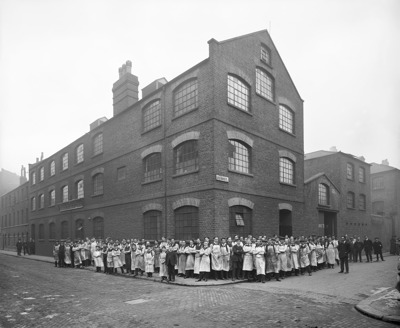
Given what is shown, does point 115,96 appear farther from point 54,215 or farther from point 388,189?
point 388,189

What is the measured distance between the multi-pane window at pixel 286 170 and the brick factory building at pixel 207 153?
0.06m

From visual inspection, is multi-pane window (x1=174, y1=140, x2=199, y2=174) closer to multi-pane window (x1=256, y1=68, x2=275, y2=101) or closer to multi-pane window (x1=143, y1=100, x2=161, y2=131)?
multi-pane window (x1=143, y1=100, x2=161, y2=131)

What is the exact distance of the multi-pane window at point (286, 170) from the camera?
21.5 m

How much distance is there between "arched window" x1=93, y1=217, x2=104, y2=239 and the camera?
2560 cm

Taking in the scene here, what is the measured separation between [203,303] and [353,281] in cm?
721

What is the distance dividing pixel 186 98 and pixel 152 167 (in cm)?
469

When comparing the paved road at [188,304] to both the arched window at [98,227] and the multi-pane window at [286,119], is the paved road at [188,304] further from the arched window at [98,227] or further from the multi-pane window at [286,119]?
the arched window at [98,227]

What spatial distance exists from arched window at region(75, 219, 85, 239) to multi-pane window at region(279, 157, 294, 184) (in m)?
16.8

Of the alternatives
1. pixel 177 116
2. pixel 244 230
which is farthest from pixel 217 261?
pixel 177 116

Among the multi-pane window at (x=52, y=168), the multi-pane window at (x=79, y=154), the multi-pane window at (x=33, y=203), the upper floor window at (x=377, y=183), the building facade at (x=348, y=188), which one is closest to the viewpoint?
the building facade at (x=348, y=188)

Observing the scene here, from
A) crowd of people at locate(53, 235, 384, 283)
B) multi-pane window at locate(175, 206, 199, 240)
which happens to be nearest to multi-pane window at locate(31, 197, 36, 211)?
crowd of people at locate(53, 235, 384, 283)

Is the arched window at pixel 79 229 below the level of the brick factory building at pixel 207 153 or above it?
below

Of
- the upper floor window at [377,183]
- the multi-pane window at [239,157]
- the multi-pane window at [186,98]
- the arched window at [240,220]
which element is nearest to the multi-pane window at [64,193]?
the multi-pane window at [186,98]

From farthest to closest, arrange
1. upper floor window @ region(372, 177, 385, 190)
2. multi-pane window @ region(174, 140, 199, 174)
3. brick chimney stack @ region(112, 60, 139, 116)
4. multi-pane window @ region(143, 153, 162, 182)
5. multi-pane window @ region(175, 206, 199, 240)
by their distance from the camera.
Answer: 1. upper floor window @ region(372, 177, 385, 190)
2. brick chimney stack @ region(112, 60, 139, 116)
3. multi-pane window @ region(143, 153, 162, 182)
4. multi-pane window @ region(174, 140, 199, 174)
5. multi-pane window @ region(175, 206, 199, 240)
